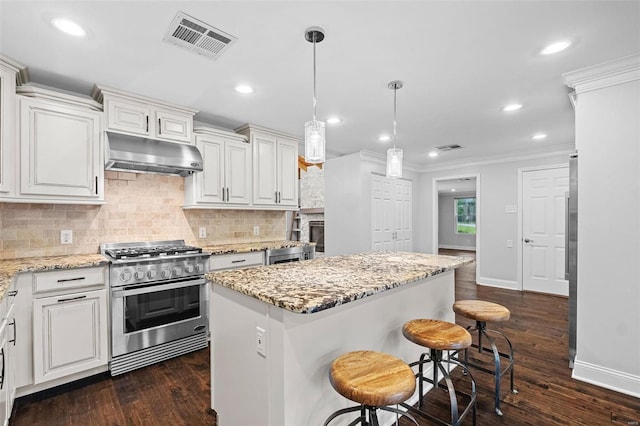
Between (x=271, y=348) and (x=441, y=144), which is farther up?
(x=441, y=144)

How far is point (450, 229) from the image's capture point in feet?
40.8

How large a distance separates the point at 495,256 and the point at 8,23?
6607 millimetres

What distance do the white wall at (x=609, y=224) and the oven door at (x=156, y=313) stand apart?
3292 millimetres

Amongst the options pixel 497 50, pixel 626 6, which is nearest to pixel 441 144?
pixel 497 50

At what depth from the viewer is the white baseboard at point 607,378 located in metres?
2.25

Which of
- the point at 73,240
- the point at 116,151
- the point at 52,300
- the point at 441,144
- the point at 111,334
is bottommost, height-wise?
the point at 111,334

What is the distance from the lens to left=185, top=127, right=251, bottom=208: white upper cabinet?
3340 millimetres

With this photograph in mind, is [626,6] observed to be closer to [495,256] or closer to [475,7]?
[475,7]

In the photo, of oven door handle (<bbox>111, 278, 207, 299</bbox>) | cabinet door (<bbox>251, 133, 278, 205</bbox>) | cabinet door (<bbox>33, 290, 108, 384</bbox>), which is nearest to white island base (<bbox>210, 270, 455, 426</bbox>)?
oven door handle (<bbox>111, 278, 207, 299</bbox>)

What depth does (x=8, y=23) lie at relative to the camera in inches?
71.0

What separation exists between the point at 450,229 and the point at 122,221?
38.9 ft

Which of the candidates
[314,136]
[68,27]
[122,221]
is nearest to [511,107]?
[314,136]

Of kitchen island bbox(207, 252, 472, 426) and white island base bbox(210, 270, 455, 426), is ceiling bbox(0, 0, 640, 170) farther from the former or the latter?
white island base bbox(210, 270, 455, 426)

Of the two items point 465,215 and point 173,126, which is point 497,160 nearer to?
point 173,126
